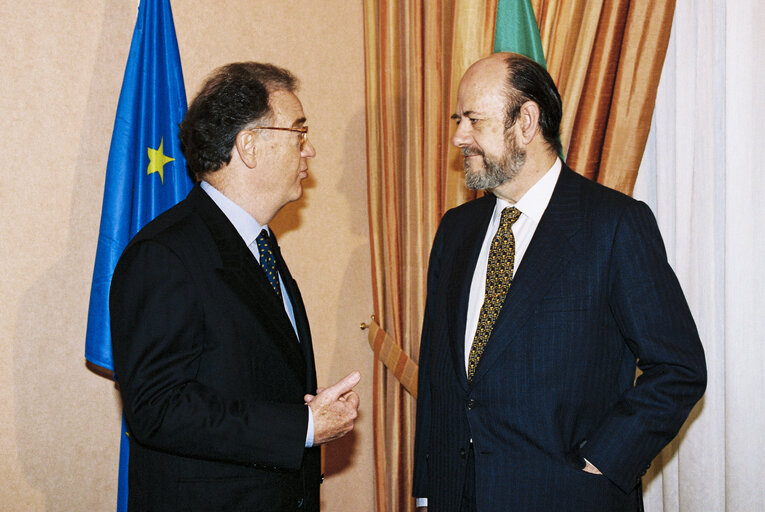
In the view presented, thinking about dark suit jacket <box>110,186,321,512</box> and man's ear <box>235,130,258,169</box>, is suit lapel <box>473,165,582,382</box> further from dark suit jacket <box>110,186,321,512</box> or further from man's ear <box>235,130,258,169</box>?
man's ear <box>235,130,258,169</box>

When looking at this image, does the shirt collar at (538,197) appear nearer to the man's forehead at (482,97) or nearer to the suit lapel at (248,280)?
the man's forehead at (482,97)

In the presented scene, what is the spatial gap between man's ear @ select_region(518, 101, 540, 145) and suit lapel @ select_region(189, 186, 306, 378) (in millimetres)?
979

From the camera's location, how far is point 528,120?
214 cm

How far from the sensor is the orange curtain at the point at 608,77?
2.44 metres

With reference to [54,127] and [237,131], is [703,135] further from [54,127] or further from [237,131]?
[54,127]

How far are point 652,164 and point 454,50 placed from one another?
1.02m

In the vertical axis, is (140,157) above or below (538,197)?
above

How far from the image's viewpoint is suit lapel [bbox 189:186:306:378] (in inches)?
74.4

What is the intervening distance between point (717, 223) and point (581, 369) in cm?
101

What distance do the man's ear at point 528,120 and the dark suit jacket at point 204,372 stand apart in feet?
3.22

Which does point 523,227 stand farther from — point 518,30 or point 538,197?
point 518,30

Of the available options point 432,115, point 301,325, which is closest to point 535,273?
point 301,325

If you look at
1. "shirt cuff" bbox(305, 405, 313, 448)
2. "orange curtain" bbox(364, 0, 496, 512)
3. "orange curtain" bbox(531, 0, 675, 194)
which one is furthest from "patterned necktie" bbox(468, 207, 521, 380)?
"orange curtain" bbox(364, 0, 496, 512)

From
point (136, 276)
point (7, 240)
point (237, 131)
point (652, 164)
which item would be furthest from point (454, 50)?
point (7, 240)
